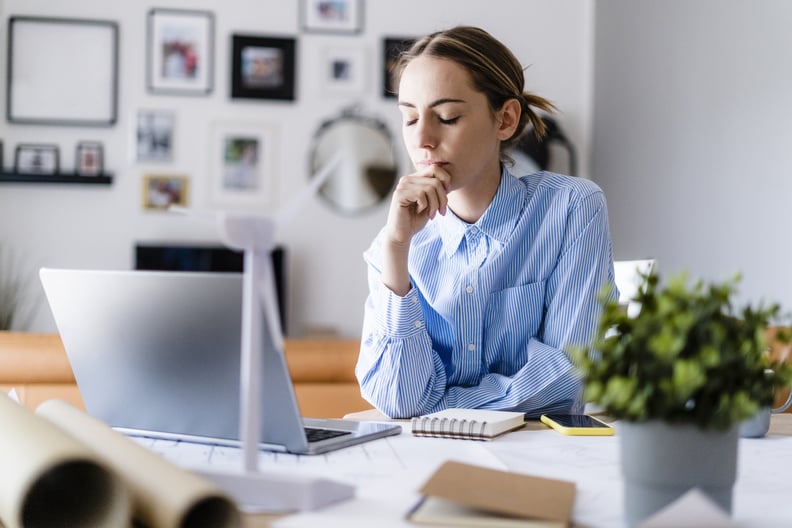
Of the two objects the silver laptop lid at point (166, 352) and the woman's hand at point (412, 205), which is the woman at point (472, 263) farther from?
the silver laptop lid at point (166, 352)

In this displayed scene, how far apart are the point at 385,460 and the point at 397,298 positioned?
0.48m

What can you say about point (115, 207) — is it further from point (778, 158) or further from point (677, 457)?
point (677, 457)

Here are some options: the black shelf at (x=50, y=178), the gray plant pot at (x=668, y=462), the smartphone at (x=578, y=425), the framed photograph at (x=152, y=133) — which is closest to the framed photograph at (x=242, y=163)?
the framed photograph at (x=152, y=133)

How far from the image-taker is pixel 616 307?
28.2 inches

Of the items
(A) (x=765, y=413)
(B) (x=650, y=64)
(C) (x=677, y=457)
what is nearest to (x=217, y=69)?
(B) (x=650, y=64)

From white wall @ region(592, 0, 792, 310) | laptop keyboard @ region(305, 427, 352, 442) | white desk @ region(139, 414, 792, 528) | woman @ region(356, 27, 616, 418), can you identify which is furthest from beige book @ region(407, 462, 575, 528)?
white wall @ region(592, 0, 792, 310)

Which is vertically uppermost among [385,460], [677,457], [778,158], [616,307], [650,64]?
[650,64]

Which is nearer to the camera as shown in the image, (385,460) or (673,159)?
(385,460)

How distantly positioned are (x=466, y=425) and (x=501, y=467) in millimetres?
185

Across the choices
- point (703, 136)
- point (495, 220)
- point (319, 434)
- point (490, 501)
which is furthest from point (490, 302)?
point (703, 136)

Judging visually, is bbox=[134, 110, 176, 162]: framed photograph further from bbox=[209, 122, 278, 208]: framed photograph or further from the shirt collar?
the shirt collar

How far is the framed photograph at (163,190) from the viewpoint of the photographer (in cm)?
511

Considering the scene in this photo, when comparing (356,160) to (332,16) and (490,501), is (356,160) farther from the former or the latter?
(490,501)

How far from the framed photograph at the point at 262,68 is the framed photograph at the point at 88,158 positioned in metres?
0.84
